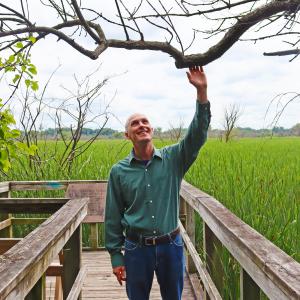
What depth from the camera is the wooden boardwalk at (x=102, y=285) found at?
3347mm

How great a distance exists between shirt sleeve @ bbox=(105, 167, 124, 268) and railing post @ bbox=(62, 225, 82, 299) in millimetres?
311

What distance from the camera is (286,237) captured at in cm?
270

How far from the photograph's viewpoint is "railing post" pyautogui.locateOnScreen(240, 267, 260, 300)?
145 cm

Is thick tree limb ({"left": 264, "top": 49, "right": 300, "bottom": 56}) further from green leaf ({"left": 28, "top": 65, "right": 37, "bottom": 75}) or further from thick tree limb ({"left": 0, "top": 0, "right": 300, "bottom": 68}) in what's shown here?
green leaf ({"left": 28, "top": 65, "right": 37, "bottom": 75})

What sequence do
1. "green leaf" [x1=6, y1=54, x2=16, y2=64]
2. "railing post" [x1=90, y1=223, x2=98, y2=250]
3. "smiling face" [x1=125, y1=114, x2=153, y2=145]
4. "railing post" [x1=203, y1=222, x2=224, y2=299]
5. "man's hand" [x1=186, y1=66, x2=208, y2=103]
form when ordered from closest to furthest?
1. "man's hand" [x1=186, y1=66, x2=208, y2=103]
2. "smiling face" [x1=125, y1=114, x2=153, y2=145]
3. "green leaf" [x1=6, y1=54, x2=16, y2=64]
4. "railing post" [x1=203, y1=222, x2=224, y2=299]
5. "railing post" [x1=90, y1=223, x2=98, y2=250]

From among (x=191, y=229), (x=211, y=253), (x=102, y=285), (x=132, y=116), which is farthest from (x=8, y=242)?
(x=191, y=229)

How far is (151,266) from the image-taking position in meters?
2.00

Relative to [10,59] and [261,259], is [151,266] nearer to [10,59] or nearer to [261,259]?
[261,259]

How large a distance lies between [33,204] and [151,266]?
794 mm

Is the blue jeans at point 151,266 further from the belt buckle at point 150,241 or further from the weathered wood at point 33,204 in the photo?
the weathered wood at point 33,204

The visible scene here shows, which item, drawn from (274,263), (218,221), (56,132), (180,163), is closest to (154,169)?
(180,163)

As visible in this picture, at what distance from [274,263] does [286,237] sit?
5.54ft

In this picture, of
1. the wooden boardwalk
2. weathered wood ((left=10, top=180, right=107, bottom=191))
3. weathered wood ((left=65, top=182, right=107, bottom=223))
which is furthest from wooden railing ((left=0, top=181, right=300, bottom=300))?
weathered wood ((left=10, top=180, right=107, bottom=191))

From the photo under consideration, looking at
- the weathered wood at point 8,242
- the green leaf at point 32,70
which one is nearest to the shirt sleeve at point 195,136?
the green leaf at point 32,70
